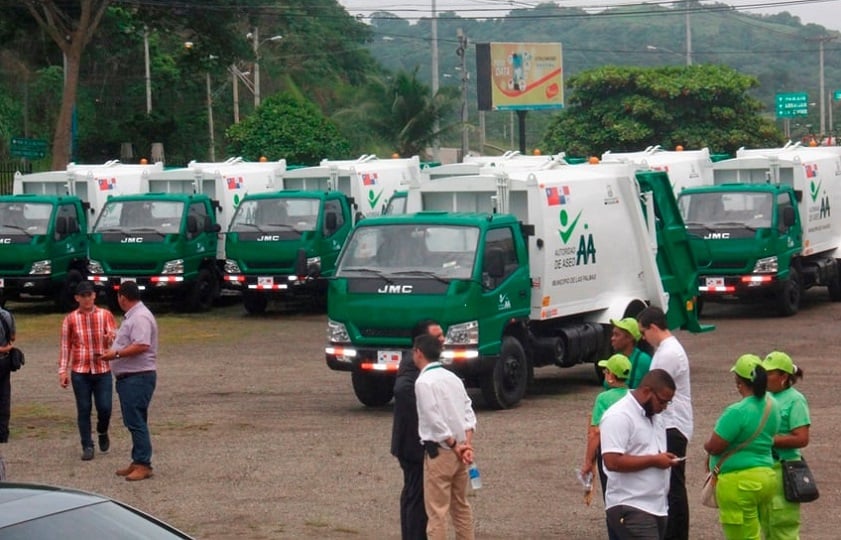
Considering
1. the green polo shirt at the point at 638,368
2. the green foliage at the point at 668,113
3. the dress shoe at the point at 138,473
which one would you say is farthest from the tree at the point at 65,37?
the green polo shirt at the point at 638,368

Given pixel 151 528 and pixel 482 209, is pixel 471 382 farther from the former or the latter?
pixel 151 528

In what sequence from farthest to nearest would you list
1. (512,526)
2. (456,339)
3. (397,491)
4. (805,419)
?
(456,339) < (397,491) < (512,526) < (805,419)

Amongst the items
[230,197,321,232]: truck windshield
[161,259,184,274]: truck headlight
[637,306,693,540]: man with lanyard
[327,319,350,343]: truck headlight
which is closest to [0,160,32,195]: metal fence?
[161,259,184,274]: truck headlight

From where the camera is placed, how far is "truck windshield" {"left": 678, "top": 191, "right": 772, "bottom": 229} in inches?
1038

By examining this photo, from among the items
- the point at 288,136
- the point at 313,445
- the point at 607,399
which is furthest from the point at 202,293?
the point at 288,136

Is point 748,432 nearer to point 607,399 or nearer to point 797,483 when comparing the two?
point 797,483

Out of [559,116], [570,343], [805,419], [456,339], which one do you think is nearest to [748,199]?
[570,343]

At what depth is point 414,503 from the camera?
970 cm

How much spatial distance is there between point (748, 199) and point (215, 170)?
36.3 feet

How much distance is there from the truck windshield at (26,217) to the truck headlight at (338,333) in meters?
13.6

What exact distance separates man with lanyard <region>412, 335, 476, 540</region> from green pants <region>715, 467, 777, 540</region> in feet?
5.71

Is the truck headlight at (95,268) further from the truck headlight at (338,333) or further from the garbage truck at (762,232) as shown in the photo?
the truck headlight at (338,333)

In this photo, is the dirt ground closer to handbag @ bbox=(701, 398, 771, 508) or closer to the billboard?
handbag @ bbox=(701, 398, 771, 508)

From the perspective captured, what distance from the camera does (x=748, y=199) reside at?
87.3ft
